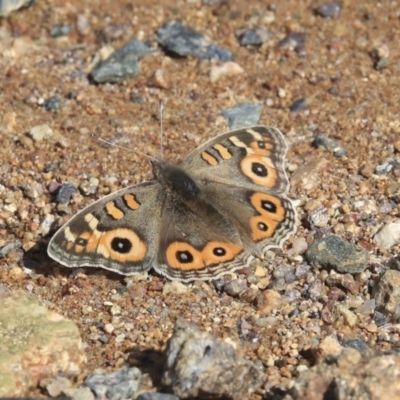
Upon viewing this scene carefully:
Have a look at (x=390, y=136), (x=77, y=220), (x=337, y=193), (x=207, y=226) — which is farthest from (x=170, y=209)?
(x=390, y=136)

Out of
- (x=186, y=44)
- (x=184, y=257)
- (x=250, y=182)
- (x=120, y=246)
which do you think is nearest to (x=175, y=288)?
(x=184, y=257)

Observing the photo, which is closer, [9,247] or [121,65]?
[9,247]

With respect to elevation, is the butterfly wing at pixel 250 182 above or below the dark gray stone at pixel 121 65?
above

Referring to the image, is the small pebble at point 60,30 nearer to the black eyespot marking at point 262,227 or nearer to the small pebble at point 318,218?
the small pebble at point 318,218

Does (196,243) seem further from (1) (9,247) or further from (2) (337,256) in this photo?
(1) (9,247)

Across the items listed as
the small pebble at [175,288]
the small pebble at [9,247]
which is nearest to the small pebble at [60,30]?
the small pebble at [9,247]

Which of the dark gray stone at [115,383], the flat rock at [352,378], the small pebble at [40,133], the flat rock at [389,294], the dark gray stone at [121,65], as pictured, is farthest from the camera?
the dark gray stone at [121,65]

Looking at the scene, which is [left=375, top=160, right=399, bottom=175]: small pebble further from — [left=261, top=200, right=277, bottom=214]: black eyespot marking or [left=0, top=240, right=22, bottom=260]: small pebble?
[left=0, top=240, right=22, bottom=260]: small pebble

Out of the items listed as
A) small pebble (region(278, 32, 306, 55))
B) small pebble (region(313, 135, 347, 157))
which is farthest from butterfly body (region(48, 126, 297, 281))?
small pebble (region(278, 32, 306, 55))
